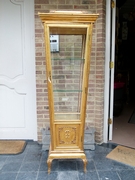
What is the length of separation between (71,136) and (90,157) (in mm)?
543

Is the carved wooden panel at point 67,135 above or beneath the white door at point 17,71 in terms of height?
beneath

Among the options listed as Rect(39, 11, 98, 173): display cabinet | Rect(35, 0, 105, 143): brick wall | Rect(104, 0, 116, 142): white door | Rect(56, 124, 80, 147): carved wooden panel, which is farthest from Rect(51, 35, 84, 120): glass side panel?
Rect(104, 0, 116, 142): white door

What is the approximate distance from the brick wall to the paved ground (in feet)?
1.27

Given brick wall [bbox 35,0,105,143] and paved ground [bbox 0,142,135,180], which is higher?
brick wall [bbox 35,0,105,143]

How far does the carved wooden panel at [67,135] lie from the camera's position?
7.46 ft

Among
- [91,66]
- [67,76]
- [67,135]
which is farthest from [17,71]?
[67,135]

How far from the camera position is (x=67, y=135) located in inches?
90.2

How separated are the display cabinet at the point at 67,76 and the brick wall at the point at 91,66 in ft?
1.26

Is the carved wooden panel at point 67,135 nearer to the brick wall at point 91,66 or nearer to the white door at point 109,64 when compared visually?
the brick wall at point 91,66

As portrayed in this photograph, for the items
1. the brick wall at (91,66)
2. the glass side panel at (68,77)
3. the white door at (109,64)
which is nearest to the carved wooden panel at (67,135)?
the glass side panel at (68,77)

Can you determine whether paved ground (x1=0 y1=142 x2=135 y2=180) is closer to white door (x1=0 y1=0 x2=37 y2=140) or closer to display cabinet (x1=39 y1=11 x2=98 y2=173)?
display cabinet (x1=39 y1=11 x2=98 y2=173)

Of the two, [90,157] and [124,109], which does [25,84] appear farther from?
[124,109]

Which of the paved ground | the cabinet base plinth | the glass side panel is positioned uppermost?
the glass side panel

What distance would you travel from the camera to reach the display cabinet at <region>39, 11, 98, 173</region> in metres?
2.07
